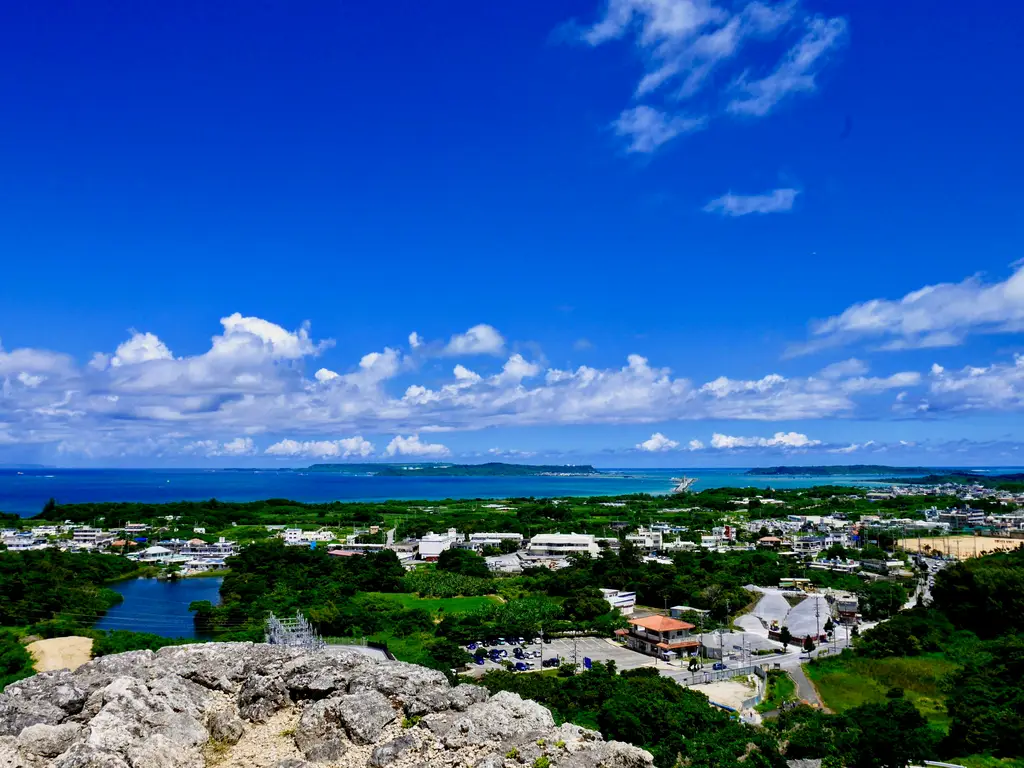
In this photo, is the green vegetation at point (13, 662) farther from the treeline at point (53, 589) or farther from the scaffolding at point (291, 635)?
the scaffolding at point (291, 635)

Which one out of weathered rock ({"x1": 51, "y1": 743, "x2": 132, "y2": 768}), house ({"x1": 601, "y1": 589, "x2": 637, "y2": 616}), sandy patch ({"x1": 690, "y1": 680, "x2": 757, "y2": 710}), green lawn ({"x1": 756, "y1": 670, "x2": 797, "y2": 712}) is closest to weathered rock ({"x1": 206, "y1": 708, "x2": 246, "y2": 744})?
weathered rock ({"x1": 51, "y1": 743, "x2": 132, "y2": 768})

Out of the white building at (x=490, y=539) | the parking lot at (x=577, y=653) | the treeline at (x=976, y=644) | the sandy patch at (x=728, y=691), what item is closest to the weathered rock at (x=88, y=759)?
the treeline at (x=976, y=644)

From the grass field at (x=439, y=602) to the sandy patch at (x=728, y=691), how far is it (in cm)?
1227

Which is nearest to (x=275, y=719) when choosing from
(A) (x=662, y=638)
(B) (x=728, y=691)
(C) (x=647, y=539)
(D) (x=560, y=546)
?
(B) (x=728, y=691)

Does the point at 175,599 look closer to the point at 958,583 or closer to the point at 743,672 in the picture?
the point at 743,672

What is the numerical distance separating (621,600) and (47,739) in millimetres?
29151

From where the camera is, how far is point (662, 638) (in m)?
24.7

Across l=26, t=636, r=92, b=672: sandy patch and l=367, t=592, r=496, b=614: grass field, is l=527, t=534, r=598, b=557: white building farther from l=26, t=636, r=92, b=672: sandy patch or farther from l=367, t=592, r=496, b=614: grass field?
l=26, t=636, r=92, b=672: sandy patch

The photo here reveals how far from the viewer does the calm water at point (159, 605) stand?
27594mm

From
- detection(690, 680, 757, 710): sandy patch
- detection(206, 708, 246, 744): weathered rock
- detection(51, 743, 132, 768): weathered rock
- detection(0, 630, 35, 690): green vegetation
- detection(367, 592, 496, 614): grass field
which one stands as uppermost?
detection(51, 743, 132, 768): weathered rock

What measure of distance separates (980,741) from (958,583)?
614 inches

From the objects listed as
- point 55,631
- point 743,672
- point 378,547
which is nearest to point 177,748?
point 743,672

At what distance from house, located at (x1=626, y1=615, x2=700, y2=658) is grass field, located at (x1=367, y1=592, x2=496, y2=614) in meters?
7.76

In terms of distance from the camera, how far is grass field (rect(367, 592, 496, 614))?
30703 millimetres
